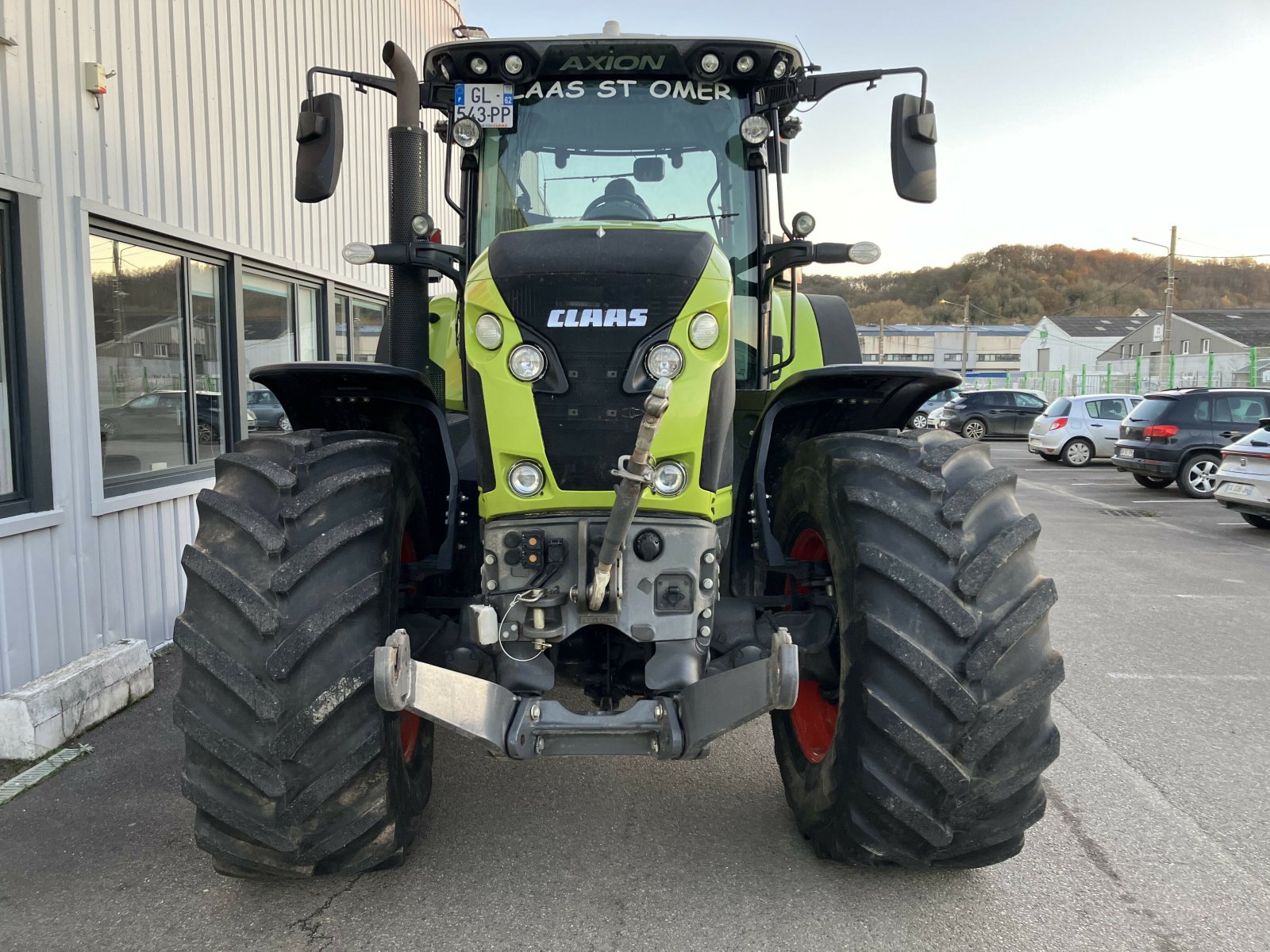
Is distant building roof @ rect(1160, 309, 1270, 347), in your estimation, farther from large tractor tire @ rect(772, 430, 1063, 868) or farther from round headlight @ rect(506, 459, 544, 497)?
round headlight @ rect(506, 459, 544, 497)

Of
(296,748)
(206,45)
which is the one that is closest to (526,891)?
(296,748)

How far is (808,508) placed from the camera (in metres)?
3.23

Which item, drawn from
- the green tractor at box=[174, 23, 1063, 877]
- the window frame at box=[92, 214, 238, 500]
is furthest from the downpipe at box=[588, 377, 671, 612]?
the window frame at box=[92, 214, 238, 500]

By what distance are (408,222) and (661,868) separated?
2749mm

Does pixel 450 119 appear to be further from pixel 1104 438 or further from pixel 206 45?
pixel 1104 438

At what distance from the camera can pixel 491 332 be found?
108 inches

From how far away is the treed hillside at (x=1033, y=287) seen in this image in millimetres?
88500

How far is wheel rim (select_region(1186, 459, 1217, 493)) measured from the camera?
15125mm

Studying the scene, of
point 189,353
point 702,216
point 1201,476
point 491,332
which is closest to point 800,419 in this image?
point 702,216

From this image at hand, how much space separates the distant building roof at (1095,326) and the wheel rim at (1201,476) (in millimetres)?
69254

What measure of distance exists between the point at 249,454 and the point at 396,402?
620 millimetres

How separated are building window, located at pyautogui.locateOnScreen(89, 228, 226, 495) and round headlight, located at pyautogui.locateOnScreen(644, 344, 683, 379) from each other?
4.17 meters

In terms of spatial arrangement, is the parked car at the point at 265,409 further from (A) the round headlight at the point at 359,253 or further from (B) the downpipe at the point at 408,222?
(A) the round headlight at the point at 359,253

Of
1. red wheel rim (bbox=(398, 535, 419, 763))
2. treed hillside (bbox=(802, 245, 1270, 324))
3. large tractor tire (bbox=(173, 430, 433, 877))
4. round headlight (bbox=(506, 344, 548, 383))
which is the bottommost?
red wheel rim (bbox=(398, 535, 419, 763))
